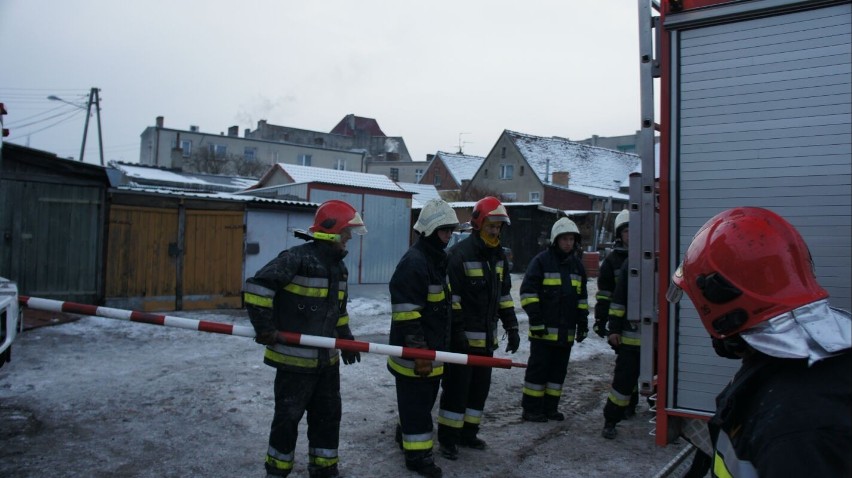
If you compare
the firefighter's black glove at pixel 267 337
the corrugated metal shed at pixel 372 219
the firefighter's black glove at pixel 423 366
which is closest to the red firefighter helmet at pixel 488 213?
the firefighter's black glove at pixel 423 366

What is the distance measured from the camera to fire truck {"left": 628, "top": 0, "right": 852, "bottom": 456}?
3211 millimetres

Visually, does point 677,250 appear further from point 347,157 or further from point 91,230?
point 347,157

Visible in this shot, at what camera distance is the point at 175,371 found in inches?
285

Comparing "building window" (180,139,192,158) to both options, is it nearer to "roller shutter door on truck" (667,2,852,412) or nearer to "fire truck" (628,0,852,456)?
"fire truck" (628,0,852,456)

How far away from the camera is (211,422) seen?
18.0 feet

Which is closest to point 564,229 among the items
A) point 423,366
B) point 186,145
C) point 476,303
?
point 476,303

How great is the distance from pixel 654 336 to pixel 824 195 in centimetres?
131

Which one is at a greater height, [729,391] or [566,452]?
[729,391]

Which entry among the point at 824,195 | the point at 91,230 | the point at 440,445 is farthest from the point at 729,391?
the point at 91,230

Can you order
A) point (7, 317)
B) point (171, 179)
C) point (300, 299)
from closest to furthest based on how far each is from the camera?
1. point (300, 299)
2. point (7, 317)
3. point (171, 179)

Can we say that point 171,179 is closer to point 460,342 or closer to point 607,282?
point 607,282

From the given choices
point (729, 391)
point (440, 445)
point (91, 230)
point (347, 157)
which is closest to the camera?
point (729, 391)

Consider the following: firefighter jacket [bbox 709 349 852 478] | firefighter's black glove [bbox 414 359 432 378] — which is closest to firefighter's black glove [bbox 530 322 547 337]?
firefighter's black glove [bbox 414 359 432 378]

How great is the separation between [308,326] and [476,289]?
5.23 ft
